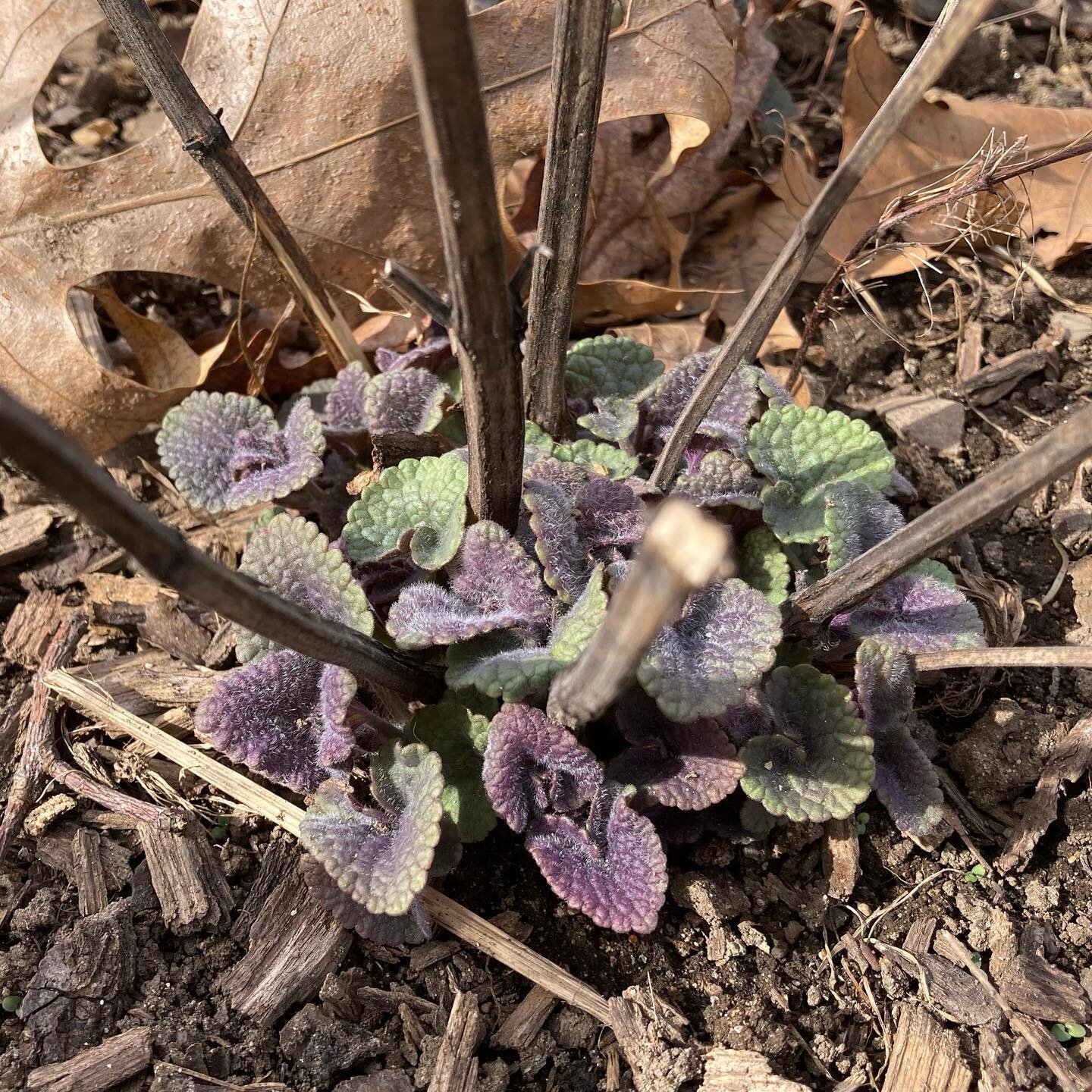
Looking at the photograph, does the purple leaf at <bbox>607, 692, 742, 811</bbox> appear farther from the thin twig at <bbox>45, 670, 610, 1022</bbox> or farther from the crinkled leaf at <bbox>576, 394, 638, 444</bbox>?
the crinkled leaf at <bbox>576, 394, 638, 444</bbox>

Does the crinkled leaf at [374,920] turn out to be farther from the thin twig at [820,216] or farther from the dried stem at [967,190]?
the dried stem at [967,190]

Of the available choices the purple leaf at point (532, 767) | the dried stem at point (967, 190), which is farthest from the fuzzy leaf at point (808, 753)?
the dried stem at point (967, 190)

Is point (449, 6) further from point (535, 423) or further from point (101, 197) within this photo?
point (101, 197)

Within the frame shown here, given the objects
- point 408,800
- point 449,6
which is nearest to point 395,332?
point 408,800

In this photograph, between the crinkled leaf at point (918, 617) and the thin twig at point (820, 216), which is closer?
the thin twig at point (820, 216)

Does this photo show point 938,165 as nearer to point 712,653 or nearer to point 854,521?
point 854,521

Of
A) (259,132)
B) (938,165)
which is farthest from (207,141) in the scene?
(938,165)

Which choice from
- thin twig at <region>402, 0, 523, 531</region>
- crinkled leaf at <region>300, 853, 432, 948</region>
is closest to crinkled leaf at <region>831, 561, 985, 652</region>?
thin twig at <region>402, 0, 523, 531</region>
